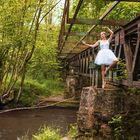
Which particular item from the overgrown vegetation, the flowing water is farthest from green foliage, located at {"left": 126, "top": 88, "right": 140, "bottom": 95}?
the overgrown vegetation

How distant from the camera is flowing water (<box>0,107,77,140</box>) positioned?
16359 mm

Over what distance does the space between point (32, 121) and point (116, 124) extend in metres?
9.29

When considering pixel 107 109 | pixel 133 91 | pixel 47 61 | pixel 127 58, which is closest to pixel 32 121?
pixel 107 109

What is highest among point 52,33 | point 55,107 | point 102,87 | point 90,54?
point 52,33

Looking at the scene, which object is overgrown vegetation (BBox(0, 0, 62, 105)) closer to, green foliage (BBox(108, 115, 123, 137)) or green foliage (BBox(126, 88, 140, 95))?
green foliage (BBox(126, 88, 140, 95))

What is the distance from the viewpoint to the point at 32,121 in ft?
63.2

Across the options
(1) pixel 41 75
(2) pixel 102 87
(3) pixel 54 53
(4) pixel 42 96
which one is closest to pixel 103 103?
(2) pixel 102 87

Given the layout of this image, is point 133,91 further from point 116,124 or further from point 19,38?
point 19,38

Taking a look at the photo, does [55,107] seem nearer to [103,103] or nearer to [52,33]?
[52,33]

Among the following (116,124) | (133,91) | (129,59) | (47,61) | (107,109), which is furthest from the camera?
(47,61)

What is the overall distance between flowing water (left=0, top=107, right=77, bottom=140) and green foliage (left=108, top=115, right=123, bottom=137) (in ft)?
17.9

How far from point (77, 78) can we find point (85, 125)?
1825 centimetres

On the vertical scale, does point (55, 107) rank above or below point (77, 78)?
below

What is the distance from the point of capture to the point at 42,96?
28.1 meters
